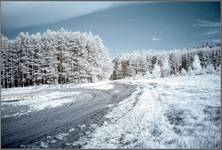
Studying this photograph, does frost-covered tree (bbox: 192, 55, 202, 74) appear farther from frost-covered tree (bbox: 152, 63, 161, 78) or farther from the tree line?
frost-covered tree (bbox: 152, 63, 161, 78)

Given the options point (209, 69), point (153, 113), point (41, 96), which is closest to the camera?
point (153, 113)

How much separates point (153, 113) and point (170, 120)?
561 millimetres

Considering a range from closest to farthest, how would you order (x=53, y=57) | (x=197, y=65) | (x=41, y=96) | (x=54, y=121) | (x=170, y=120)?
(x=170, y=120), (x=54, y=121), (x=197, y=65), (x=53, y=57), (x=41, y=96)

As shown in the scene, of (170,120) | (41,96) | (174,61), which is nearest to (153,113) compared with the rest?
(170,120)

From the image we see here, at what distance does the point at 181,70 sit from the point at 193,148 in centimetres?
330

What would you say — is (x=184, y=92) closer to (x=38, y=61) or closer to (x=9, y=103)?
(x=38, y=61)

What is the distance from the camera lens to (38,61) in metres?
7.50

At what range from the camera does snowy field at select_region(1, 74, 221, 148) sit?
4.81m

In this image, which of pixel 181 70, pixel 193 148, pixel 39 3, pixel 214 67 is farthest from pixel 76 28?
pixel 193 148

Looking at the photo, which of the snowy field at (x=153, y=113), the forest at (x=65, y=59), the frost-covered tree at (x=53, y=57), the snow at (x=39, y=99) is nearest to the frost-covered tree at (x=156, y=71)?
the forest at (x=65, y=59)

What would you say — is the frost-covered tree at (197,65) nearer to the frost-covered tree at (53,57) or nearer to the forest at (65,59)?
the forest at (65,59)

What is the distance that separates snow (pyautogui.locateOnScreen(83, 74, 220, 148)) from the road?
1.17 feet

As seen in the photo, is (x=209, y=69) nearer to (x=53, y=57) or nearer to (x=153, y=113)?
(x=153, y=113)

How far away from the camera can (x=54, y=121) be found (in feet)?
19.1
